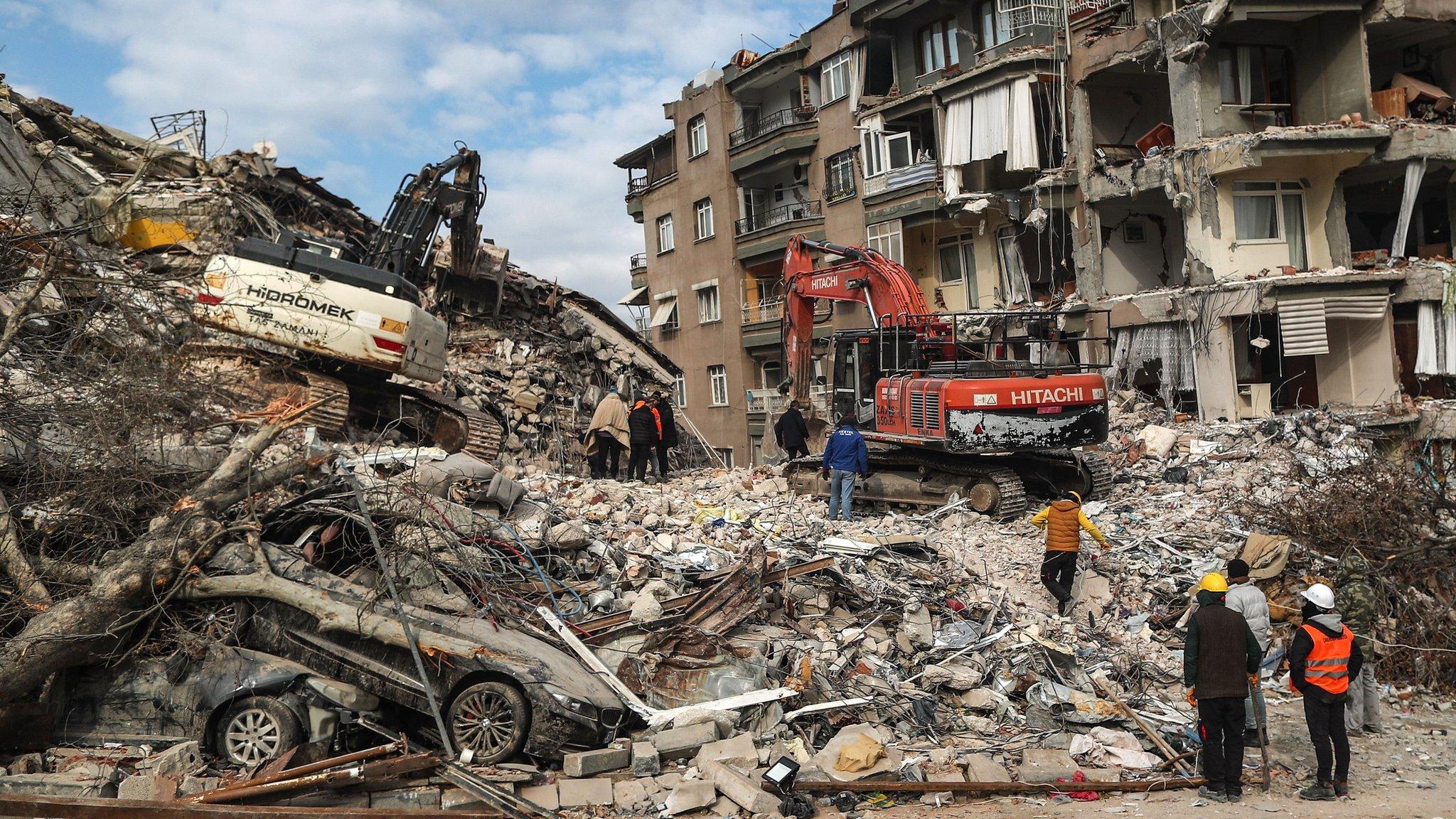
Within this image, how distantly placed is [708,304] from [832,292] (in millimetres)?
17841

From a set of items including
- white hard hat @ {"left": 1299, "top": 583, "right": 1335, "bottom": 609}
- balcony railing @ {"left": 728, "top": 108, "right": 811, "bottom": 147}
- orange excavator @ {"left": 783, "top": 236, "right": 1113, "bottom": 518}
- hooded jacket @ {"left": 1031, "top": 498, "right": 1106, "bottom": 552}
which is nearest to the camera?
white hard hat @ {"left": 1299, "top": 583, "right": 1335, "bottom": 609}

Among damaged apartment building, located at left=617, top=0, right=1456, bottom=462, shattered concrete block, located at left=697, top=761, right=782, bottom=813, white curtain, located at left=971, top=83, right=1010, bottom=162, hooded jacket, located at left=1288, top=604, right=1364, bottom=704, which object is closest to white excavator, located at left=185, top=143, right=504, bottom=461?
damaged apartment building, located at left=617, top=0, right=1456, bottom=462

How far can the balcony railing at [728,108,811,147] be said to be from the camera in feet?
99.8

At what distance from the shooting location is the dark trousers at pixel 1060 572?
999 centimetres

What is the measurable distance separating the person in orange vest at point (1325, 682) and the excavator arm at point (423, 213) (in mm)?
12076

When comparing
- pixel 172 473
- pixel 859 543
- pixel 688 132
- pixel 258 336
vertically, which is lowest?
pixel 859 543

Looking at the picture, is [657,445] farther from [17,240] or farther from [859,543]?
[17,240]

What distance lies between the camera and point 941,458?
13.8m

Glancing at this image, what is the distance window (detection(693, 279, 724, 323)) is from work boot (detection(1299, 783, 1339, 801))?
26.8m

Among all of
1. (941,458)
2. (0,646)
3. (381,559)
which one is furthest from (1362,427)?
(0,646)

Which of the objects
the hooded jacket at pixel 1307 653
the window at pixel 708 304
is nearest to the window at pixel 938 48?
the window at pixel 708 304

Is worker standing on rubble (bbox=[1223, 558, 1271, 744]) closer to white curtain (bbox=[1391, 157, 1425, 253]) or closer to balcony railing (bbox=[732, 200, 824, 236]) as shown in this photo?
white curtain (bbox=[1391, 157, 1425, 253])

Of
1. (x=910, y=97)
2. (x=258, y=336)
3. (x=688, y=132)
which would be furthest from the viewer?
(x=688, y=132)

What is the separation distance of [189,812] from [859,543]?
6641 millimetres
